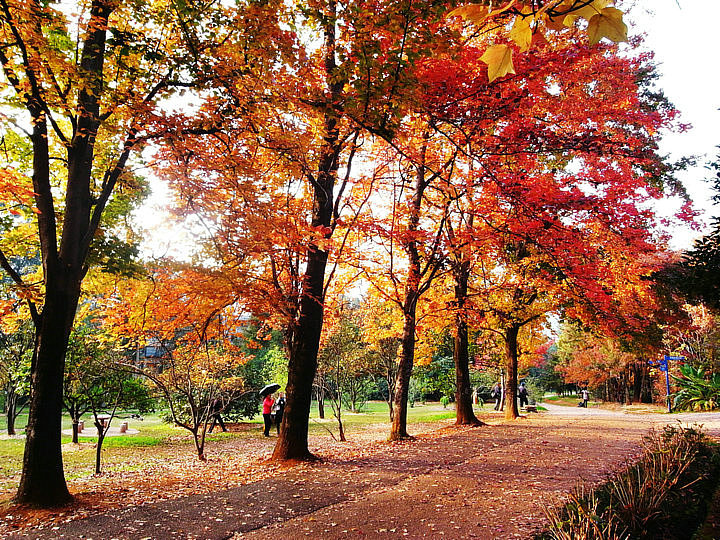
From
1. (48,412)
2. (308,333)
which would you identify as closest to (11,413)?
(48,412)

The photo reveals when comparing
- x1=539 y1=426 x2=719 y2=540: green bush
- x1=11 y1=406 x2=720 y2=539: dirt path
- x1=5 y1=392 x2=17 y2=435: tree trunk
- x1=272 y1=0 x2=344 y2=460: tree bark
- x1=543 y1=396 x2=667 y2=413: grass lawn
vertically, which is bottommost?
x1=543 y1=396 x2=667 y2=413: grass lawn

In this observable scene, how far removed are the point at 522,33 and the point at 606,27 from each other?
7.1 inches

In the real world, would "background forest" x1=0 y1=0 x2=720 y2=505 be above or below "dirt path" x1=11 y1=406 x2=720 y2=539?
above

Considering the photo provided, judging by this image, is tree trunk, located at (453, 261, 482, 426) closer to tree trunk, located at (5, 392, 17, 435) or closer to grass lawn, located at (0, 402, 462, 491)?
grass lawn, located at (0, 402, 462, 491)

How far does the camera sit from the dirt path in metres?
4.56

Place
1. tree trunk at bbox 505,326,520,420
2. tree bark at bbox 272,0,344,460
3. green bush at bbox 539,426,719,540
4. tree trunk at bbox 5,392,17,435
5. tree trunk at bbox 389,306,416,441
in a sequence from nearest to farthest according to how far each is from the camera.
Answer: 1. green bush at bbox 539,426,719,540
2. tree bark at bbox 272,0,344,460
3. tree trunk at bbox 389,306,416,441
4. tree trunk at bbox 5,392,17,435
5. tree trunk at bbox 505,326,520,420

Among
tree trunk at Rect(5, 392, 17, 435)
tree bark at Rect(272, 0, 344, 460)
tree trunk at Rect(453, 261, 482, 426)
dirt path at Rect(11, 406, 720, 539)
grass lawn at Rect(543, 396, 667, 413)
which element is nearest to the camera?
dirt path at Rect(11, 406, 720, 539)

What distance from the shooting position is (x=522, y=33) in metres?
1.00

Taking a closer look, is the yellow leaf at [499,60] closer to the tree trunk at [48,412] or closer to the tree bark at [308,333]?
the tree trunk at [48,412]

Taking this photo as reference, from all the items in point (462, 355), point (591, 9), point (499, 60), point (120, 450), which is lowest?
point (120, 450)

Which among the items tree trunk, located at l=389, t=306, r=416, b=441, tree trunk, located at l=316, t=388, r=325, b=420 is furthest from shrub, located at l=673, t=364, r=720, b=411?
tree trunk, located at l=316, t=388, r=325, b=420

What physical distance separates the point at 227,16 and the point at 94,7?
2091 mm

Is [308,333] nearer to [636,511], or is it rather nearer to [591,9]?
[636,511]

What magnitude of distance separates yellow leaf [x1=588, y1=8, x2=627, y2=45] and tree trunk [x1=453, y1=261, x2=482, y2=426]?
12697 millimetres
